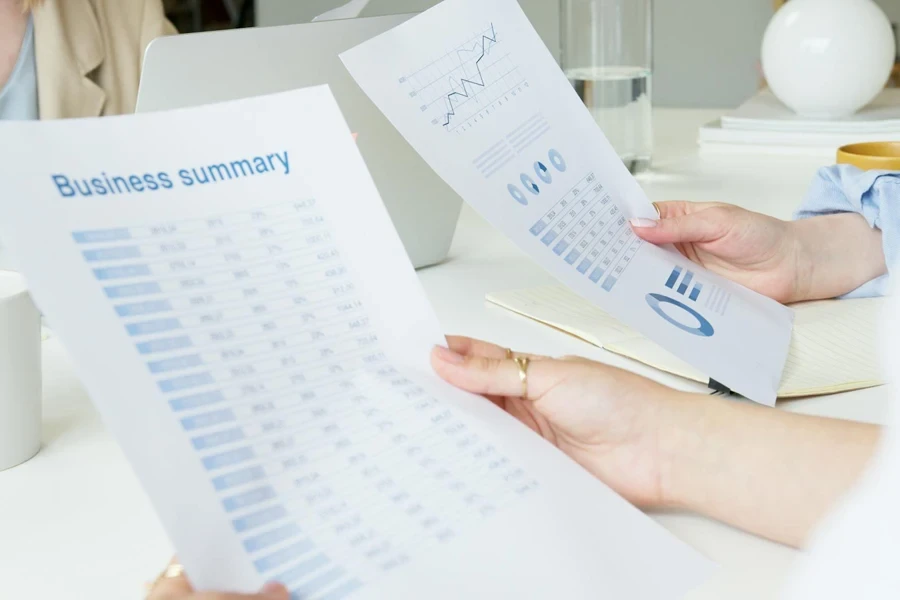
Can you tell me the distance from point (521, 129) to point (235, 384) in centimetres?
36

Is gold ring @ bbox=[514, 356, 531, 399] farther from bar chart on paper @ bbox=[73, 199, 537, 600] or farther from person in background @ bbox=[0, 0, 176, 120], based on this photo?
person in background @ bbox=[0, 0, 176, 120]

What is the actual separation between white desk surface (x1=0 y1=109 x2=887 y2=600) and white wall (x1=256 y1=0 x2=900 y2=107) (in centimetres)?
265

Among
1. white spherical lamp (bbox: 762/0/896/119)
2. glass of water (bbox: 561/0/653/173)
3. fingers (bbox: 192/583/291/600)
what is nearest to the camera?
fingers (bbox: 192/583/291/600)

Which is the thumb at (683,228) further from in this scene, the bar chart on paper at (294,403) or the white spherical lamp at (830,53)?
the white spherical lamp at (830,53)

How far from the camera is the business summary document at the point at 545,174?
67cm

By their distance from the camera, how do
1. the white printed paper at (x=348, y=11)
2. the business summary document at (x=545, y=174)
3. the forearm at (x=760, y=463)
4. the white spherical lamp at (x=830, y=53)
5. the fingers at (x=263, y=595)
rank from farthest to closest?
1. the white spherical lamp at (x=830, y=53)
2. the white printed paper at (x=348, y=11)
3. the business summary document at (x=545, y=174)
4. the forearm at (x=760, y=463)
5. the fingers at (x=263, y=595)

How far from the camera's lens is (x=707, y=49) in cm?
336

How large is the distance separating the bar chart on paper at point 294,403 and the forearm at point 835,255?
0.46 meters

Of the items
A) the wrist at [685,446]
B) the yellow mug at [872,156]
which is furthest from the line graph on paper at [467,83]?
the yellow mug at [872,156]

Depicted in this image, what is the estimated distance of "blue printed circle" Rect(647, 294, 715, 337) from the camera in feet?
2.28

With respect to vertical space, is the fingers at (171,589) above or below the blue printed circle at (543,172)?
below

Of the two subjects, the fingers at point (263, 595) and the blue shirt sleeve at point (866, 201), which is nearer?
the fingers at point (263, 595)

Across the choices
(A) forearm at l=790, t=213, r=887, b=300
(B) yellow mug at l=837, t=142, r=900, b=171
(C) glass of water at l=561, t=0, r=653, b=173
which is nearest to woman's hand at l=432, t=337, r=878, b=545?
(A) forearm at l=790, t=213, r=887, b=300

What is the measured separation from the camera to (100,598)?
47cm
